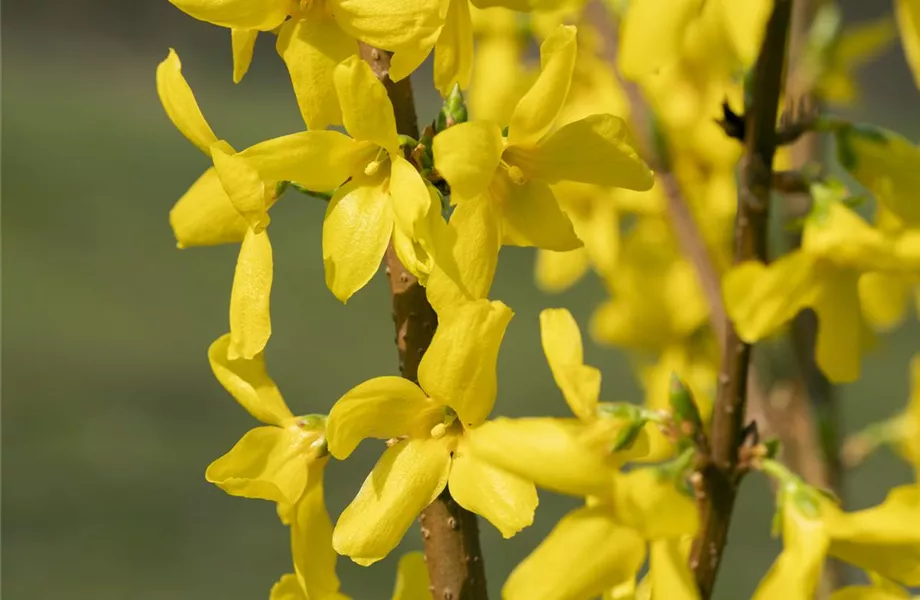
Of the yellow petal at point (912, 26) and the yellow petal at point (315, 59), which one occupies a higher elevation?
the yellow petal at point (315, 59)

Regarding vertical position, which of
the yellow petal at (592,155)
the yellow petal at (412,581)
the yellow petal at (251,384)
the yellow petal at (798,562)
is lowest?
the yellow petal at (412,581)

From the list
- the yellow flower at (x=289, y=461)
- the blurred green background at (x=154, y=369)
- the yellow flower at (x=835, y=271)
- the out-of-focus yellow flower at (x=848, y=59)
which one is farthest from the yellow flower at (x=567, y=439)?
the blurred green background at (x=154, y=369)

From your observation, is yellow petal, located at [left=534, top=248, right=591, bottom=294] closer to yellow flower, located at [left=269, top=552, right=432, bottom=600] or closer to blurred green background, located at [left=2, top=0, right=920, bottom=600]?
yellow flower, located at [left=269, top=552, right=432, bottom=600]

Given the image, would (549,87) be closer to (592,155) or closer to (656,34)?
(592,155)

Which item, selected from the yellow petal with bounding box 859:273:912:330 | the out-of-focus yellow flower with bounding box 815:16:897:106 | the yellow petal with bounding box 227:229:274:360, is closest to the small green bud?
the yellow petal with bounding box 227:229:274:360

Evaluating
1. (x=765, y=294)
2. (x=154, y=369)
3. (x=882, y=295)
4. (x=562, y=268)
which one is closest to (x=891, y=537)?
(x=765, y=294)

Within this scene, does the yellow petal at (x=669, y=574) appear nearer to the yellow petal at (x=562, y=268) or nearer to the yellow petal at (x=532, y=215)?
the yellow petal at (x=532, y=215)

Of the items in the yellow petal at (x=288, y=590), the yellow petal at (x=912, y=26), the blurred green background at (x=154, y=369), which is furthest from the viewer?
the blurred green background at (x=154, y=369)

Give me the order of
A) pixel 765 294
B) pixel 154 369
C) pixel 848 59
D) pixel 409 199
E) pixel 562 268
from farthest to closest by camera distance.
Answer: pixel 154 369 < pixel 848 59 < pixel 562 268 < pixel 765 294 < pixel 409 199
